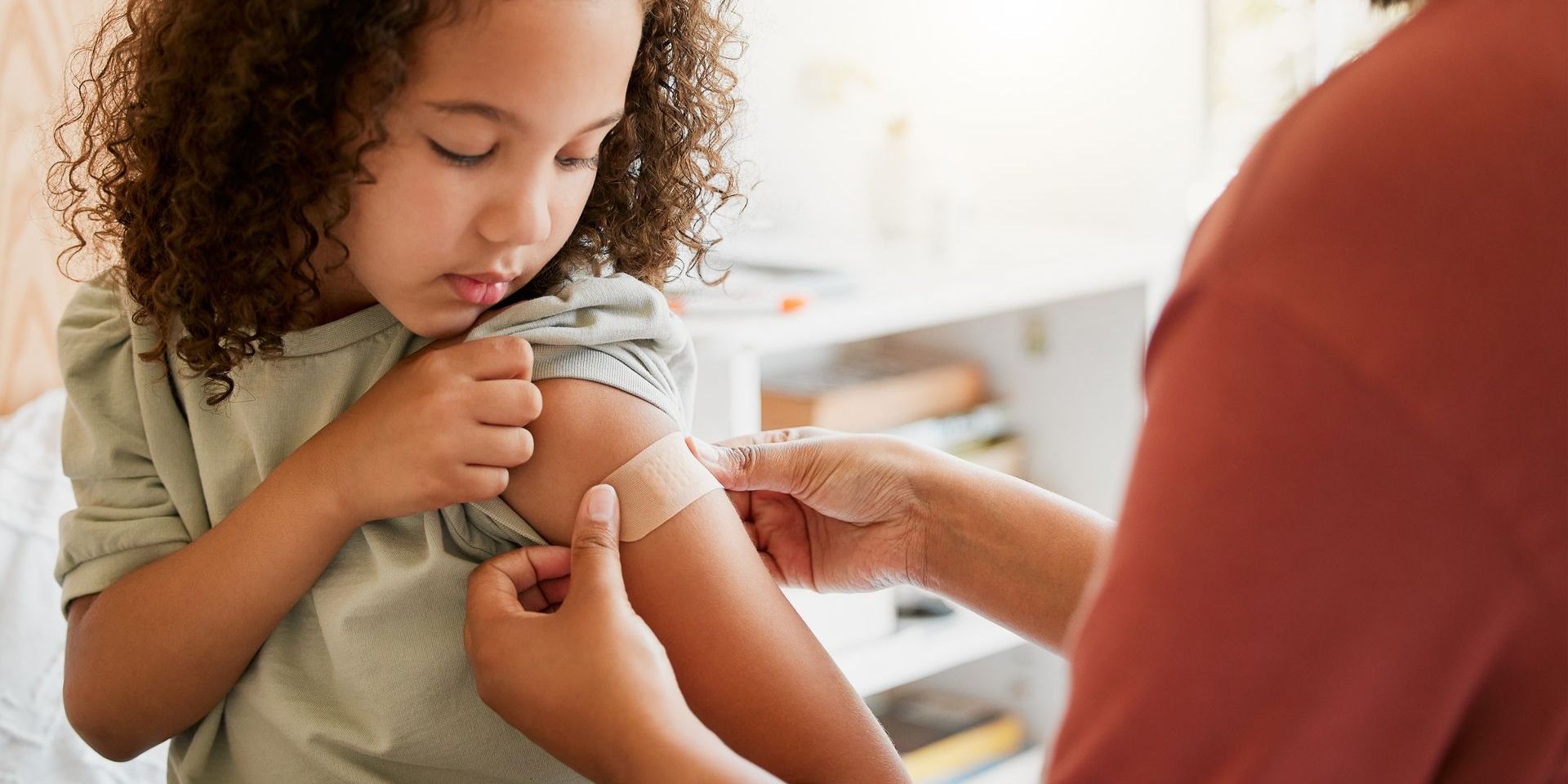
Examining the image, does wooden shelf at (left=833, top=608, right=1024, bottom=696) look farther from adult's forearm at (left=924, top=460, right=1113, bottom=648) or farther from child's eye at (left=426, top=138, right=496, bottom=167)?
child's eye at (left=426, top=138, right=496, bottom=167)

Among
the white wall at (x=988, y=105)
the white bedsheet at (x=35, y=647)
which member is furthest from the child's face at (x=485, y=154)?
the white wall at (x=988, y=105)

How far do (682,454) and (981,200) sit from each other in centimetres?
176

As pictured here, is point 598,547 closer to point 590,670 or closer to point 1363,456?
point 590,670

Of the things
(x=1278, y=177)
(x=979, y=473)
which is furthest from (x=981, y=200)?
(x=1278, y=177)

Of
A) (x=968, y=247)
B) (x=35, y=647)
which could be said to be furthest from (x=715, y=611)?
(x=968, y=247)

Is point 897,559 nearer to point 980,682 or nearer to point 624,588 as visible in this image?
point 624,588

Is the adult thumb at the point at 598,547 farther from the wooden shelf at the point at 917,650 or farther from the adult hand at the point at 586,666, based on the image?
the wooden shelf at the point at 917,650

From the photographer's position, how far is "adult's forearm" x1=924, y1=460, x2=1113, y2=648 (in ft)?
3.24

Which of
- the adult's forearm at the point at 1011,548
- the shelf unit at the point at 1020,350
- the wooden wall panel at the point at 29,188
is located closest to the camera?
the adult's forearm at the point at 1011,548

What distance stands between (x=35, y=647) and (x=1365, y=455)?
1.15 meters

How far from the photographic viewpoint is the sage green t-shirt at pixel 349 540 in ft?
2.74

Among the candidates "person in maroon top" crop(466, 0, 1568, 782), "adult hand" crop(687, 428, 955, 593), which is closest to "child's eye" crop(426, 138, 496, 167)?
"adult hand" crop(687, 428, 955, 593)

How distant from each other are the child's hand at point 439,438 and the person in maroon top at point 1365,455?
40cm

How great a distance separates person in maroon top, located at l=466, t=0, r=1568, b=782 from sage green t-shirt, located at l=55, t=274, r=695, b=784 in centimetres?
43
